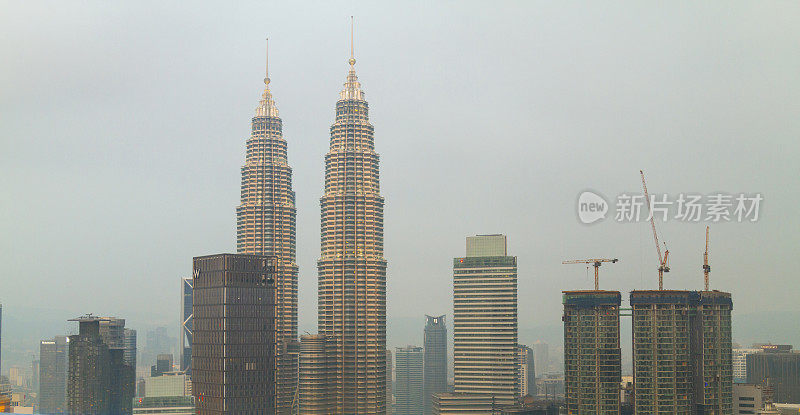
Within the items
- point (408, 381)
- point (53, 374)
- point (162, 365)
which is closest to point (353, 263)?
point (162, 365)

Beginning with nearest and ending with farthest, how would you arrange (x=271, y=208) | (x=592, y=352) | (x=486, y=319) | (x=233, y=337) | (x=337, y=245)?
(x=233, y=337), (x=592, y=352), (x=486, y=319), (x=337, y=245), (x=271, y=208)

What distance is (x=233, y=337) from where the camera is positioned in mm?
83250

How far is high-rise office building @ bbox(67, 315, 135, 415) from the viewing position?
126812mm

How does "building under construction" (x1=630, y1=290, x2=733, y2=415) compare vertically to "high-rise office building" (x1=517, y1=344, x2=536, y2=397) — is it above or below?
above

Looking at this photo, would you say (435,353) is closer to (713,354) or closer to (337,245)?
(337,245)

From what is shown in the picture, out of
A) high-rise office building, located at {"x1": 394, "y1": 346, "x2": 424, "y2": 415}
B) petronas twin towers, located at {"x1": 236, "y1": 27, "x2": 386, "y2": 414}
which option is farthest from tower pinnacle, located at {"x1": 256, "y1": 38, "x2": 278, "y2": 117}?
high-rise office building, located at {"x1": 394, "y1": 346, "x2": 424, "y2": 415}

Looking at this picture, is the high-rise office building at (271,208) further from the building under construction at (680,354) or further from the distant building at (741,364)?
the distant building at (741,364)

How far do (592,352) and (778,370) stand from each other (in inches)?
1898

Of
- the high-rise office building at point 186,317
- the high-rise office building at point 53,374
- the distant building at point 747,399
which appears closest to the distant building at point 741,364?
the distant building at point 747,399

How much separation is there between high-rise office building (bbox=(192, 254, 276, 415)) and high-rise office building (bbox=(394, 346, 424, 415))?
303ft

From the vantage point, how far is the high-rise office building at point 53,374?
135887 millimetres

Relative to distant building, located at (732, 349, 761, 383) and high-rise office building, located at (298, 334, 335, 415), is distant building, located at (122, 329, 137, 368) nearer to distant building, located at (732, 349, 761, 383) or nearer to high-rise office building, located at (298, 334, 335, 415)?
high-rise office building, located at (298, 334, 335, 415)

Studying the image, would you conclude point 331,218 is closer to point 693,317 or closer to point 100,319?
point 100,319

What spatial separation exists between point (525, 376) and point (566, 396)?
56922 mm
